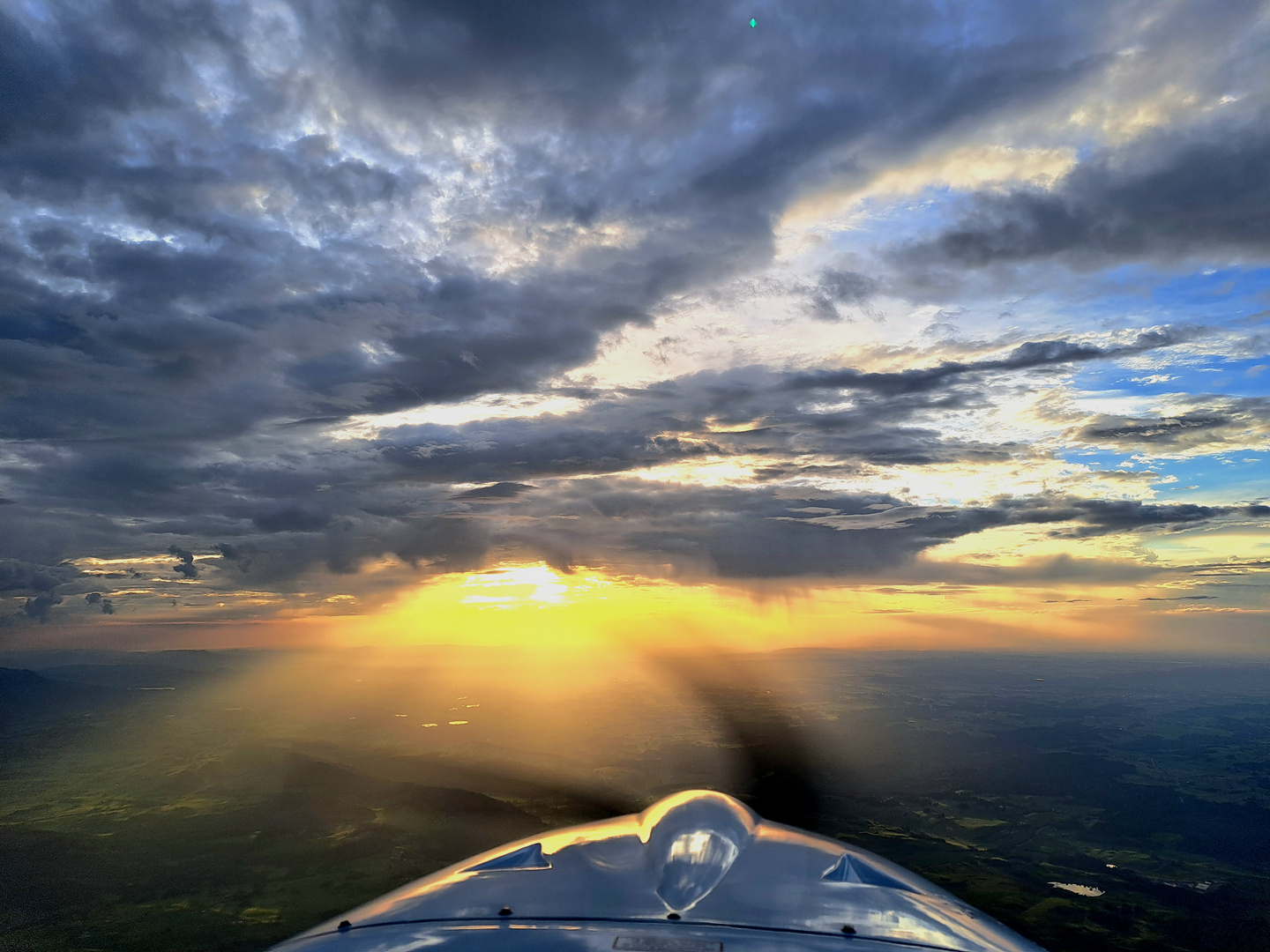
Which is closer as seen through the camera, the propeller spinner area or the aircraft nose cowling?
the propeller spinner area

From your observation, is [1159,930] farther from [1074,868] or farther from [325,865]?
[325,865]

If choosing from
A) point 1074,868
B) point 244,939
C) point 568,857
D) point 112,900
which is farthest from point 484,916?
point 1074,868

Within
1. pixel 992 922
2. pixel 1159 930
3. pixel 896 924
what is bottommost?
pixel 1159 930

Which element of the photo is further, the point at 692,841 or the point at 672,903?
the point at 692,841

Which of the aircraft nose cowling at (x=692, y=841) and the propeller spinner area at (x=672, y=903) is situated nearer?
the propeller spinner area at (x=672, y=903)

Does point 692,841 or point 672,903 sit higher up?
point 692,841
